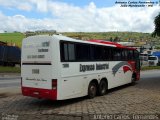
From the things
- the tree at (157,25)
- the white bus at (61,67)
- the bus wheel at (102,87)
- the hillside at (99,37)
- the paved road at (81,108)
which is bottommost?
the paved road at (81,108)

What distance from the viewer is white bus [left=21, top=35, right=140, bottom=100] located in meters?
12.0

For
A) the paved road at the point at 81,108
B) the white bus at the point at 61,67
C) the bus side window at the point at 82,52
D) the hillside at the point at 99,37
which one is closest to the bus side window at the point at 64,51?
the white bus at the point at 61,67

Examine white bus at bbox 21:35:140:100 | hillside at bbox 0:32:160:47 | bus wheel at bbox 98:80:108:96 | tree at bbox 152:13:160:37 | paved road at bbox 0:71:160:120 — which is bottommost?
paved road at bbox 0:71:160:120

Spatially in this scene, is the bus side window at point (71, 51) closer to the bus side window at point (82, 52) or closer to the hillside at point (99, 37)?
the bus side window at point (82, 52)

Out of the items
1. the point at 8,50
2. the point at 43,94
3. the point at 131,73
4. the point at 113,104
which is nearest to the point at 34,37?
the point at 43,94

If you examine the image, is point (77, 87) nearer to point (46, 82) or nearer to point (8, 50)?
point (46, 82)

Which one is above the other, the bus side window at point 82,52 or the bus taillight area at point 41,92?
the bus side window at point 82,52

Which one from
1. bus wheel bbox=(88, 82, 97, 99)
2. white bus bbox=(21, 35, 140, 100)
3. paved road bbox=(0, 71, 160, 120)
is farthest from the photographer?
bus wheel bbox=(88, 82, 97, 99)

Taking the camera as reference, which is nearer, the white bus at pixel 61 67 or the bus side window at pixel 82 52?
the white bus at pixel 61 67

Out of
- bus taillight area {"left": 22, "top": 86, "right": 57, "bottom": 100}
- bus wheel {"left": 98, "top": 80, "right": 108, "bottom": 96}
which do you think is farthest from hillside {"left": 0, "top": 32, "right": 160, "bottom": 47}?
bus taillight area {"left": 22, "top": 86, "right": 57, "bottom": 100}

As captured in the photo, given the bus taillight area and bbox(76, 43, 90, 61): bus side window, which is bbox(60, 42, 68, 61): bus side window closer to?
bbox(76, 43, 90, 61): bus side window

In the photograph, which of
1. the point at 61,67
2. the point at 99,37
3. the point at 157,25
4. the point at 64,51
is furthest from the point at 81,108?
the point at 99,37

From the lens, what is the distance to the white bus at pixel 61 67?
1198 cm

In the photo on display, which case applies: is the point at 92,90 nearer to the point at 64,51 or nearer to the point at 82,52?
the point at 82,52
